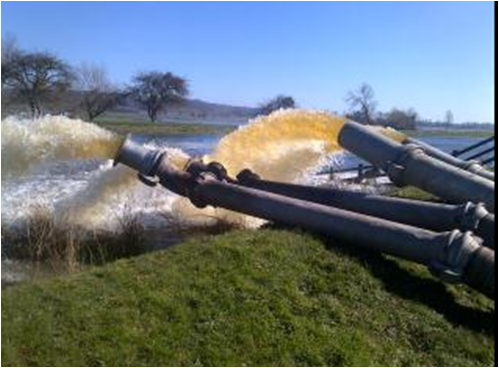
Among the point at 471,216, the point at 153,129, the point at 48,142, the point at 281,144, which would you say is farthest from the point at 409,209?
the point at 153,129

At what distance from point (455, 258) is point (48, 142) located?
290 inches

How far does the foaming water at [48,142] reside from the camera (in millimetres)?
12828

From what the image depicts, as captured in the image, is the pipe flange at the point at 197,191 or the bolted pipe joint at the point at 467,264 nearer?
the bolted pipe joint at the point at 467,264

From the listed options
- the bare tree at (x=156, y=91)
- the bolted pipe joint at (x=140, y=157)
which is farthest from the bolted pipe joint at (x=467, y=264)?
the bare tree at (x=156, y=91)

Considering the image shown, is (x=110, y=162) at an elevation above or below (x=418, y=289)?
above

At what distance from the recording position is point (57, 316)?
748 cm

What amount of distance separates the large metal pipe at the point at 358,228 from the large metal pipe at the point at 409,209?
71 centimetres

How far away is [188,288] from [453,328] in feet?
10.2

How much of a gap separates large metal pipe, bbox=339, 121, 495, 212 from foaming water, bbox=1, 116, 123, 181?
439 cm

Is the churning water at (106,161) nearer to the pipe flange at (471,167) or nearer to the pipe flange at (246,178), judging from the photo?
the pipe flange at (246,178)

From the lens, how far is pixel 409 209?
11469 mm

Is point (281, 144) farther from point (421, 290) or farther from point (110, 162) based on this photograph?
point (421, 290)

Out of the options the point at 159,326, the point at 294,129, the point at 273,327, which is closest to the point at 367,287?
the point at 273,327

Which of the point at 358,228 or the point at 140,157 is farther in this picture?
the point at 140,157
